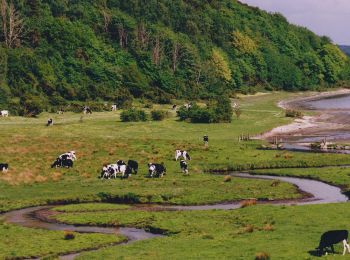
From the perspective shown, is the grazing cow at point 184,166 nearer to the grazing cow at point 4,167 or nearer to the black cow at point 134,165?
the black cow at point 134,165

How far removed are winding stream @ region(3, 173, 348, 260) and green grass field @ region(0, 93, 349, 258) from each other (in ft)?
4.31

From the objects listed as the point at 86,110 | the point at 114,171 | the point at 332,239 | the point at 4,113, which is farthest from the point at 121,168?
the point at 86,110

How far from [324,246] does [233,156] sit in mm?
38359

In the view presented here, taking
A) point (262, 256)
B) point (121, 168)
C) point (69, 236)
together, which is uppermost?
point (121, 168)

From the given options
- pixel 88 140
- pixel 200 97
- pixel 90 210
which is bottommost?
pixel 90 210

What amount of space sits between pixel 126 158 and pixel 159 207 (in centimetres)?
1971

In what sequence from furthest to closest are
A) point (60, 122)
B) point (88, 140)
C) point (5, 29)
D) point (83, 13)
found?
1. point (83, 13)
2. point (5, 29)
3. point (60, 122)
4. point (88, 140)

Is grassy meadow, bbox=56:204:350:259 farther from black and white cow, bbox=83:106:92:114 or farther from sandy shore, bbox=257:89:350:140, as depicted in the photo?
black and white cow, bbox=83:106:92:114

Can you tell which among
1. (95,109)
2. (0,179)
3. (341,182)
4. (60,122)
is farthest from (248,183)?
(95,109)

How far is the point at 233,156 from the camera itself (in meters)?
69.2

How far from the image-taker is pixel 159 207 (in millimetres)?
48031

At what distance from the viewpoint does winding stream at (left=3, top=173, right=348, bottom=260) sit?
4034cm

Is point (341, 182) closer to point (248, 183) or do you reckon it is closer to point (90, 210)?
point (248, 183)

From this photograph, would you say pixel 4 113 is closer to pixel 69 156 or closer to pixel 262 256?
pixel 69 156
